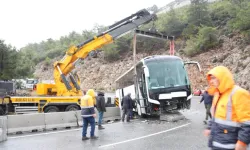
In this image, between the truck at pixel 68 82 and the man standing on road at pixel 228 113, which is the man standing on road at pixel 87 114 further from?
the truck at pixel 68 82

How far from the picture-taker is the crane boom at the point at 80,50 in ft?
61.1

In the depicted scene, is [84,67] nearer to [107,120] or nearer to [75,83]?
[75,83]

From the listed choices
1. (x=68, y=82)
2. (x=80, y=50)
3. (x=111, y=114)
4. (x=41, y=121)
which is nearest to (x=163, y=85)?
(x=111, y=114)

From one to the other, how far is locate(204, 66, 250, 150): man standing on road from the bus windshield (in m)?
11.0

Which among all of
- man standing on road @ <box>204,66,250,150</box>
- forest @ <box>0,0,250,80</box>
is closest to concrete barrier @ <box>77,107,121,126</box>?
man standing on road @ <box>204,66,250,150</box>

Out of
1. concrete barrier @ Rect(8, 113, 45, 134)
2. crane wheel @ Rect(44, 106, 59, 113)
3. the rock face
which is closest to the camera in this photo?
concrete barrier @ Rect(8, 113, 45, 134)

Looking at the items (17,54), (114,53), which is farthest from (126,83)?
(114,53)

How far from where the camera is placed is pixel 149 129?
1252cm

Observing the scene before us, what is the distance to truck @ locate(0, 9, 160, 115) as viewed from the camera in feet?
57.5

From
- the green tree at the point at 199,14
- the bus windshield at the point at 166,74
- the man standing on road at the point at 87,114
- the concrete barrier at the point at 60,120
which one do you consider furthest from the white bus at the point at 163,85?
the green tree at the point at 199,14

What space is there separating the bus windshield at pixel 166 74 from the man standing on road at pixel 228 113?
1096 cm

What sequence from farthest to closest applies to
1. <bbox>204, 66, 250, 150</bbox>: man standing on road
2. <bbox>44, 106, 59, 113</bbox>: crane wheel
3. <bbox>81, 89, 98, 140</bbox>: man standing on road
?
<bbox>44, 106, 59, 113</bbox>: crane wheel
<bbox>81, 89, 98, 140</bbox>: man standing on road
<bbox>204, 66, 250, 150</bbox>: man standing on road

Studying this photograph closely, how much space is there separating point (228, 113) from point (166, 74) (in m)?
11.5

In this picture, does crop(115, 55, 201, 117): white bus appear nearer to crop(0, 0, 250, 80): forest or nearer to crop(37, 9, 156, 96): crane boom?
crop(37, 9, 156, 96): crane boom
